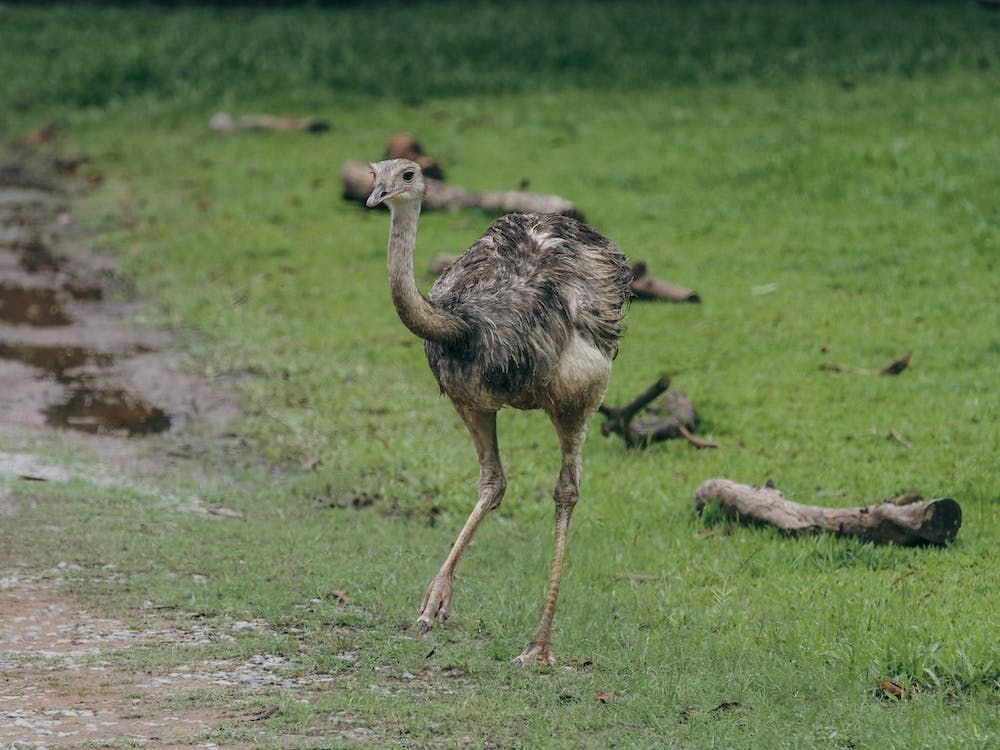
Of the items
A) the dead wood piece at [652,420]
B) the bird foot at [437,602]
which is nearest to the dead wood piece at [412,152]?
the dead wood piece at [652,420]

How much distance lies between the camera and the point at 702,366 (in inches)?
421

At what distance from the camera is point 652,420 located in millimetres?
9594

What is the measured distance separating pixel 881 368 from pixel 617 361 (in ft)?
5.85

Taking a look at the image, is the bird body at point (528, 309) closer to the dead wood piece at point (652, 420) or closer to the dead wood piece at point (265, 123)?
the dead wood piece at point (652, 420)

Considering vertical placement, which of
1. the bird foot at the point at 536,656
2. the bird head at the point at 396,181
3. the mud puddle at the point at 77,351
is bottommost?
the mud puddle at the point at 77,351

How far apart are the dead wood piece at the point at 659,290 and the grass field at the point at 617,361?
134mm

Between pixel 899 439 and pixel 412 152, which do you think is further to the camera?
pixel 412 152

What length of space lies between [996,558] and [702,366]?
135 inches

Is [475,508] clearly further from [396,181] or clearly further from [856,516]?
[856,516]

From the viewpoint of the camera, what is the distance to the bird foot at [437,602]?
673 centimetres

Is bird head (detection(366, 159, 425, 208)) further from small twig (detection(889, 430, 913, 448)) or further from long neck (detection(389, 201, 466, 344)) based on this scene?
small twig (detection(889, 430, 913, 448))

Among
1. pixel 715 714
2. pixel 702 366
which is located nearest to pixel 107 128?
pixel 702 366

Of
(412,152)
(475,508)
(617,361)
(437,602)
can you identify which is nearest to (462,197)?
(412,152)

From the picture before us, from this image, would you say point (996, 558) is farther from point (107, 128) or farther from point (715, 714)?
point (107, 128)
